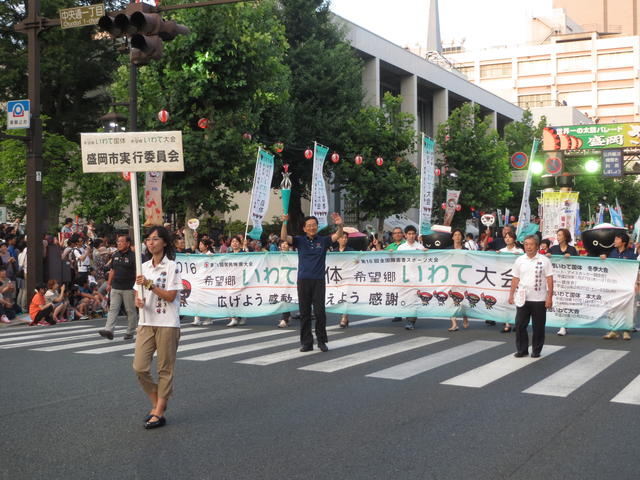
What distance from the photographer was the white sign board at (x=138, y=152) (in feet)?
22.2

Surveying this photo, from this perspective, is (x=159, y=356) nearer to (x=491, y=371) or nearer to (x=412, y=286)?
(x=491, y=371)

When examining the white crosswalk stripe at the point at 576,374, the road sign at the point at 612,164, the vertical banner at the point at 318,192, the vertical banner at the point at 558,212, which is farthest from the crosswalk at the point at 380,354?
the road sign at the point at 612,164

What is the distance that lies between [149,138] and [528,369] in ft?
17.4

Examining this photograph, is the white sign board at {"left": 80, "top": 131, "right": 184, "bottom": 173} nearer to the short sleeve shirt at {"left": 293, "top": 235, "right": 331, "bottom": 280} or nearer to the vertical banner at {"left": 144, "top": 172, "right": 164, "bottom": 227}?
the short sleeve shirt at {"left": 293, "top": 235, "right": 331, "bottom": 280}

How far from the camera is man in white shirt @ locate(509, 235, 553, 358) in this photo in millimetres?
9758

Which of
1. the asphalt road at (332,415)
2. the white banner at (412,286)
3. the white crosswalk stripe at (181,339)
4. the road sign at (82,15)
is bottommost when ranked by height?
the white crosswalk stripe at (181,339)

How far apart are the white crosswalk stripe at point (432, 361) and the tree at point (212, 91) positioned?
12877mm

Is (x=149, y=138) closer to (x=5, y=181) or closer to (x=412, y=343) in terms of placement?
(x=412, y=343)

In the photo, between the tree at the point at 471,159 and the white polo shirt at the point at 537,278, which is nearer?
the white polo shirt at the point at 537,278

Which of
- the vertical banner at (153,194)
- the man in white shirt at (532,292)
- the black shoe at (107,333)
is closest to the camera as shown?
the man in white shirt at (532,292)

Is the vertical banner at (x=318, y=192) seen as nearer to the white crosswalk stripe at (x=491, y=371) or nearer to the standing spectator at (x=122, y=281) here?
the standing spectator at (x=122, y=281)

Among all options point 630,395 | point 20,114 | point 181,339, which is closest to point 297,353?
point 181,339

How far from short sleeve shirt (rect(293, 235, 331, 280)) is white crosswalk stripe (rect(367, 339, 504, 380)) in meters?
1.91

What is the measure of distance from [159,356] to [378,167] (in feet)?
91.9
